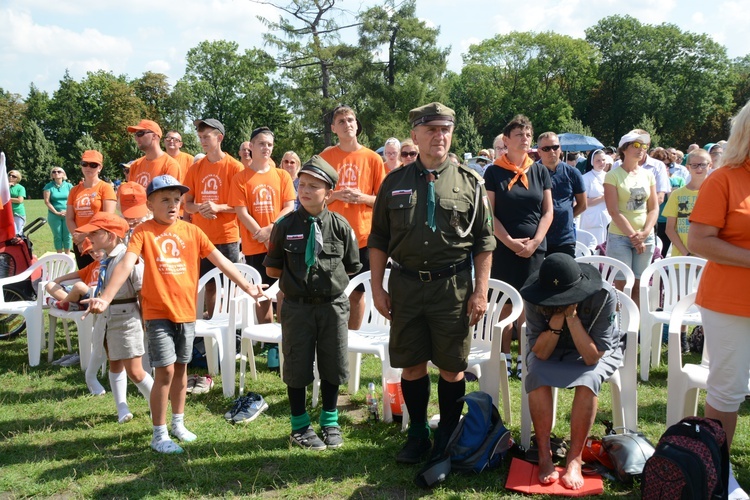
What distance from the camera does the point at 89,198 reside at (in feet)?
21.3

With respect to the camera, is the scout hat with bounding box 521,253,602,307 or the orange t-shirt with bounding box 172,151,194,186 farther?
the orange t-shirt with bounding box 172,151,194,186

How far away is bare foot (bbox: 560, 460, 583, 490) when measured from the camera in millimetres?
3266

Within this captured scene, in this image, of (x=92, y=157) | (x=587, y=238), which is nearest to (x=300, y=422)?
(x=92, y=157)

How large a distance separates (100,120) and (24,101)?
9.46 meters

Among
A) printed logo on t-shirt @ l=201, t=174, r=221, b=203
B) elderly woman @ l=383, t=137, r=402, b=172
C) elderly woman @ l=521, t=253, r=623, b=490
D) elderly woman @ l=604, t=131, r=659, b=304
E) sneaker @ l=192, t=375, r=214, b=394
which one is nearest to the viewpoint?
elderly woman @ l=521, t=253, r=623, b=490

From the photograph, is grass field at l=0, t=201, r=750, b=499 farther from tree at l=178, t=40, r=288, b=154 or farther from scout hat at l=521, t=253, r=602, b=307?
tree at l=178, t=40, r=288, b=154

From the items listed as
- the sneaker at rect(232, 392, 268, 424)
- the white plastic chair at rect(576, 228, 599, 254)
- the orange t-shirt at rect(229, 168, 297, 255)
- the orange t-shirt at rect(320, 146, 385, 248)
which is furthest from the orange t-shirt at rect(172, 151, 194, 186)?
A: the white plastic chair at rect(576, 228, 599, 254)

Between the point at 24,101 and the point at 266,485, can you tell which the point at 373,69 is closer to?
the point at 266,485

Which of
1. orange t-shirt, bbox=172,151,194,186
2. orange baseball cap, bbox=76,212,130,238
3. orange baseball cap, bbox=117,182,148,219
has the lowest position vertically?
orange baseball cap, bbox=76,212,130,238

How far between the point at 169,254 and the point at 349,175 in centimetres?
199

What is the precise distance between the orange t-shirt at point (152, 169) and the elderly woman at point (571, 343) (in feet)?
14.8

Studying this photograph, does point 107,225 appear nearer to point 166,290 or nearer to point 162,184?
point 162,184

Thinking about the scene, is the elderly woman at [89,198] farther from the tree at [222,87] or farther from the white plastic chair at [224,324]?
the tree at [222,87]

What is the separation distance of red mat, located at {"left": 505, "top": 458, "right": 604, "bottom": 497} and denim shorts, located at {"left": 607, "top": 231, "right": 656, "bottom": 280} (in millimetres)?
2945
